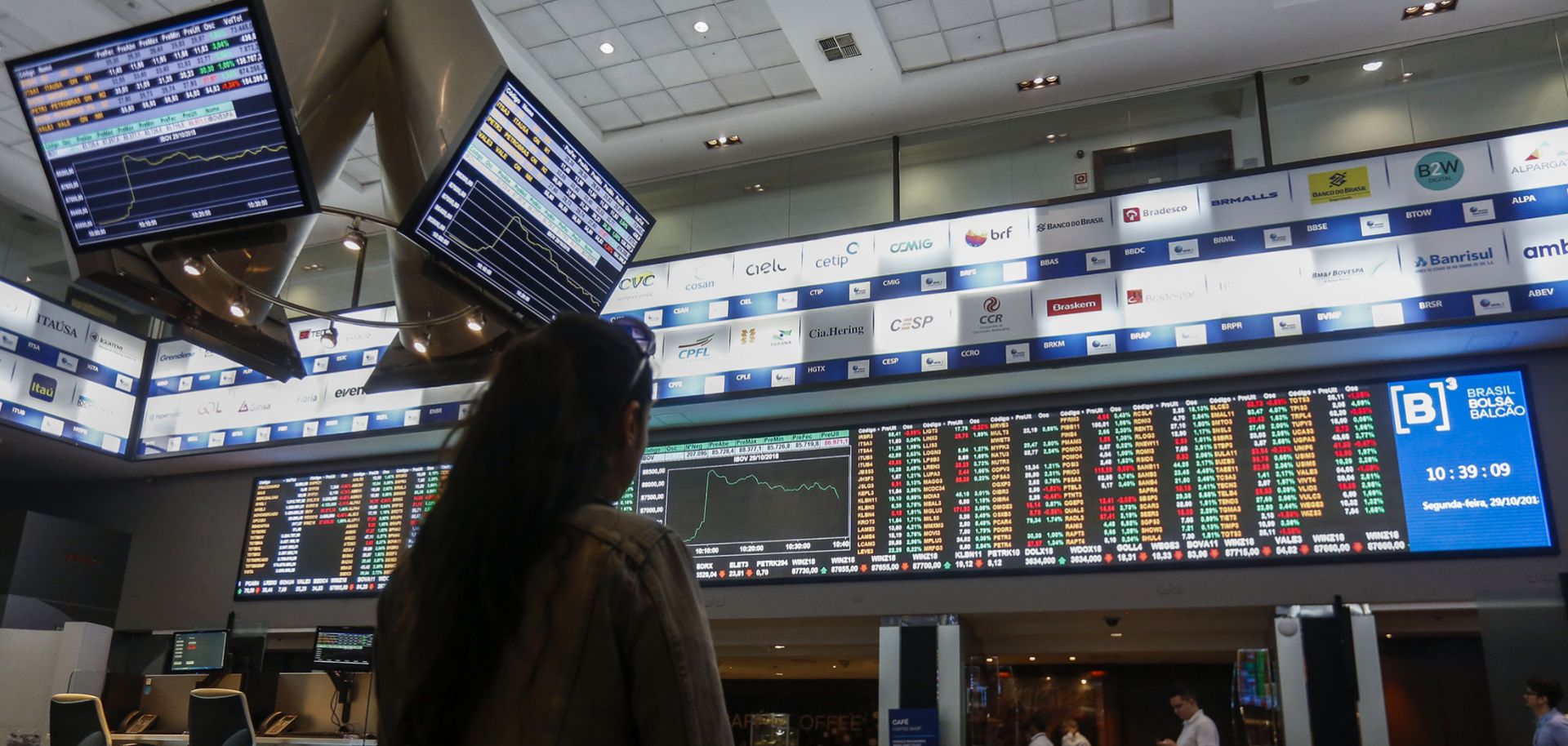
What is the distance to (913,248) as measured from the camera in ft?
21.3

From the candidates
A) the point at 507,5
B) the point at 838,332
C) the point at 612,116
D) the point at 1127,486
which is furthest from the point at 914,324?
the point at 507,5

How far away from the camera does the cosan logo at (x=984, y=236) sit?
6.29m

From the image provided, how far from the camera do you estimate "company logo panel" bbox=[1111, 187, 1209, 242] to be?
5918mm

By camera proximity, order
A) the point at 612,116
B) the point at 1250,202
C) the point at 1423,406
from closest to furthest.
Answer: the point at 1423,406
the point at 1250,202
the point at 612,116

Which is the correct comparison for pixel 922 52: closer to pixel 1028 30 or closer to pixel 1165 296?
pixel 1028 30

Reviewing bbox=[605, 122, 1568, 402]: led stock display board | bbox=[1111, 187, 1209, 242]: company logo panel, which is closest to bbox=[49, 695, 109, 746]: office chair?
bbox=[605, 122, 1568, 402]: led stock display board

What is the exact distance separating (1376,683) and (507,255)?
449 centimetres

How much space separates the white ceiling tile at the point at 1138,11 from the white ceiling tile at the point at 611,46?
2.69 m

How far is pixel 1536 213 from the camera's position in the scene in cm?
529

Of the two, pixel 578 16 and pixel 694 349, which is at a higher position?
pixel 578 16

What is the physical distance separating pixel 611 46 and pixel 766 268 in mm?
1553

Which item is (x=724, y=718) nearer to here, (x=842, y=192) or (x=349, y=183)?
(x=842, y=192)

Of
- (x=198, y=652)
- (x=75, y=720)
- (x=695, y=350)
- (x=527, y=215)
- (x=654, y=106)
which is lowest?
(x=75, y=720)

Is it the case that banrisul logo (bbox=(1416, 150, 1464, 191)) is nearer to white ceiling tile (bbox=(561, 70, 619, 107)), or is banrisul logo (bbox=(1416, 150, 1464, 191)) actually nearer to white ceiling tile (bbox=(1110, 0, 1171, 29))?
white ceiling tile (bbox=(1110, 0, 1171, 29))
